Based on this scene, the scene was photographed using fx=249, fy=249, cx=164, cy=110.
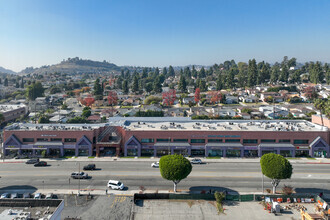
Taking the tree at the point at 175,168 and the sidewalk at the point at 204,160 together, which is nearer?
the tree at the point at 175,168

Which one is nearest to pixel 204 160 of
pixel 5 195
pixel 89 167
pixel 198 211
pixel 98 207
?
pixel 198 211

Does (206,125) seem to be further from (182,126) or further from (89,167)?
(89,167)

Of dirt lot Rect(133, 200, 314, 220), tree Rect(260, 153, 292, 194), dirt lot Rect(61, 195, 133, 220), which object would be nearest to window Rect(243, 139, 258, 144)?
tree Rect(260, 153, 292, 194)

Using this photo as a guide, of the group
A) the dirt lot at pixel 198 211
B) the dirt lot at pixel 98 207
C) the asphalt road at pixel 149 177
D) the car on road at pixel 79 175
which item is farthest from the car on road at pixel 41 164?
the dirt lot at pixel 198 211

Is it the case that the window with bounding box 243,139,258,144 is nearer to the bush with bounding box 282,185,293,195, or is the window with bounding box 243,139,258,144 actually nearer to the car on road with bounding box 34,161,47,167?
the bush with bounding box 282,185,293,195

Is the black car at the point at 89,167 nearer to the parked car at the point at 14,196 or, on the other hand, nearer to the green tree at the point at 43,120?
the parked car at the point at 14,196
